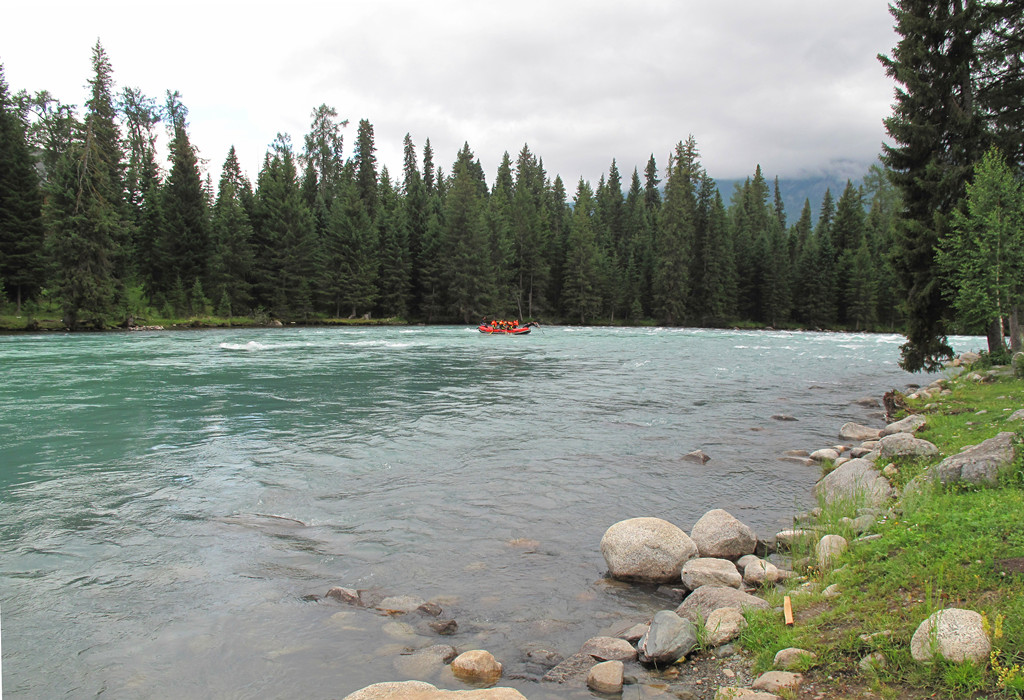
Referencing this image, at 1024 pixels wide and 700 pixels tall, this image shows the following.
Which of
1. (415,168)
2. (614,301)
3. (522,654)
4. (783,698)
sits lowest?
(522,654)

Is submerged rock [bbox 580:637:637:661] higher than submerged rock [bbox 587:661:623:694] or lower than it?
lower

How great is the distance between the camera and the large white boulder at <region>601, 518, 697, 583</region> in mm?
7430

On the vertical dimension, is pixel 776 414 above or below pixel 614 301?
below

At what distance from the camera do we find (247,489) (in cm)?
1099

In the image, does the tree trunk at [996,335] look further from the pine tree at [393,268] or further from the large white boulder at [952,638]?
the pine tree at [393,268]

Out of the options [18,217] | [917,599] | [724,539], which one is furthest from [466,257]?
[917,599]

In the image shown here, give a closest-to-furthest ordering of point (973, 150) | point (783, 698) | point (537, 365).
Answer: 1. point (783, 698)
2. point (973, 150)
3. point (537, 365)

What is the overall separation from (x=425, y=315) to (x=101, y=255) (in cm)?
3874

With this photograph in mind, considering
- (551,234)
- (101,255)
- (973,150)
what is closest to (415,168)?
(551,234)

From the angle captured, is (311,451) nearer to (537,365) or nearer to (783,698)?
(783,698)

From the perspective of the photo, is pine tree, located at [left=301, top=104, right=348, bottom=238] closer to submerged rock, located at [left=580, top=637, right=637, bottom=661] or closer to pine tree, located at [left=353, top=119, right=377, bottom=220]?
pine tree, located at [left=353, top=119, right=377, bottom=220]

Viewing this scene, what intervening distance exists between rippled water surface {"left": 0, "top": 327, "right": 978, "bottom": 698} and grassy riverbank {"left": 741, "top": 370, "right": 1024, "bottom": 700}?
2158mm

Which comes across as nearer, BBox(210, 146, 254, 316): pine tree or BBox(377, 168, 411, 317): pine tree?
BBox(210, 146, 254, 316): pine tree

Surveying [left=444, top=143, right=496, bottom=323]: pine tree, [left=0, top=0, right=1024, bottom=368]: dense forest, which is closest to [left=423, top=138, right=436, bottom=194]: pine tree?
[left=0, top=0, right=1024, bottom=368]: dense forest
